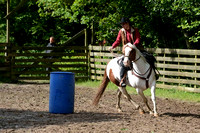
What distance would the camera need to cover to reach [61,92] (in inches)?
401

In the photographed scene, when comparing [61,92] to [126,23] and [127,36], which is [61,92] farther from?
[126,23]

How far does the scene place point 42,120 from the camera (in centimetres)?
911

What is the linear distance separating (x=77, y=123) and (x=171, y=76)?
9.01 m

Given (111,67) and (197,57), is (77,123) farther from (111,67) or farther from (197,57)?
(197,57)

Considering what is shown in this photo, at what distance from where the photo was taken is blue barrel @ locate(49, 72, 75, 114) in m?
10.1

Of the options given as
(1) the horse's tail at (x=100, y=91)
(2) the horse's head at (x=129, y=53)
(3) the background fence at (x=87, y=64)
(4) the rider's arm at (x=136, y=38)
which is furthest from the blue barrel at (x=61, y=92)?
(3) the background fence at (x=87, y=64)

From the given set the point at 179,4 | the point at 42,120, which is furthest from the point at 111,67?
the point at 179,4

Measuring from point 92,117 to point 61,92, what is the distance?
100cm

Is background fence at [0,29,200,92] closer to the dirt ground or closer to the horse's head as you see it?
the dirt ground

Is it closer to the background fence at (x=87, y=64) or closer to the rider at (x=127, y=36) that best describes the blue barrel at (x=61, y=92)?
the rider at (x=127, y=36)

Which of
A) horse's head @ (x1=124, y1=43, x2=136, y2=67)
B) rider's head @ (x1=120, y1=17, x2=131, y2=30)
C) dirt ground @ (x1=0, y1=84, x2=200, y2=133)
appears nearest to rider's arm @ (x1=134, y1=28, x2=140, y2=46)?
rider's head @ (x1=120, y1=17, x2=131, y2=30)

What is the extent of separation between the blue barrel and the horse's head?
51.5 inches

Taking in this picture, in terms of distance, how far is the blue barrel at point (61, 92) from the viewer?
10.1 m

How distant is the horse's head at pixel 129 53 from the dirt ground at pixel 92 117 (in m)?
1.22
